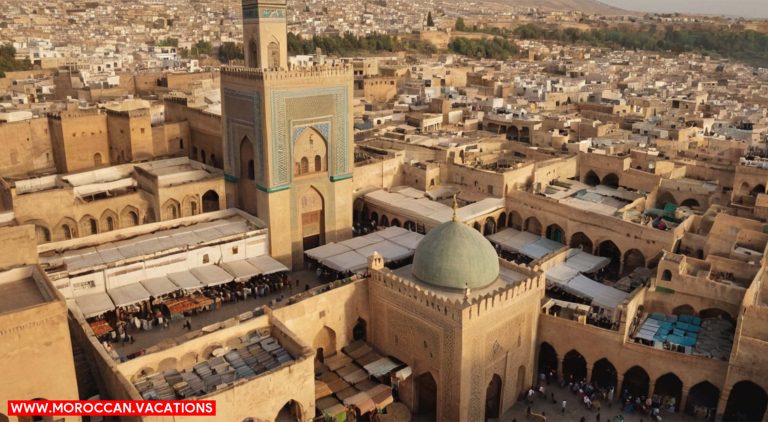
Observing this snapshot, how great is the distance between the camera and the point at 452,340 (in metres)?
13.7

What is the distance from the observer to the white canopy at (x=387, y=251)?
19.3 metres

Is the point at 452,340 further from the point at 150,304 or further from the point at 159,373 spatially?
the point at 150,304

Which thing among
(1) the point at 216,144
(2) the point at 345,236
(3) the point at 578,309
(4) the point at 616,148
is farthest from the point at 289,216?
(4) the point at 616,148

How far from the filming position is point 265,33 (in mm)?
20125

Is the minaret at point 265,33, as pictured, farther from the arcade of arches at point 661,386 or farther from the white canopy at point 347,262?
the arcade of arches at point 661,386

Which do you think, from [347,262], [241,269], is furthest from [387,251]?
[241,269]

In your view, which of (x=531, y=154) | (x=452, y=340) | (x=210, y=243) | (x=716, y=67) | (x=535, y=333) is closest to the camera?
(x=452, y=340)

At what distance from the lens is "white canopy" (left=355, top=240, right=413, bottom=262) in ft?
63.5

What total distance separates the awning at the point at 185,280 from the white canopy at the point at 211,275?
13 cm

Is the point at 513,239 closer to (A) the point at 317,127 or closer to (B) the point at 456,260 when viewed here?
(A) the point at 317,127

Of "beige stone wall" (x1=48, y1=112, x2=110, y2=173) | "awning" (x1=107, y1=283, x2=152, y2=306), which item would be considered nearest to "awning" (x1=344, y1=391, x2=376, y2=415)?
"awning" (x1=107, y1=283, x2=152, y2=306)

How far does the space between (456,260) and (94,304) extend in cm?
908

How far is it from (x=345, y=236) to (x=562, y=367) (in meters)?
8.92

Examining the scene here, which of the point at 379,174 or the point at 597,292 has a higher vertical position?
the point at 379,174
